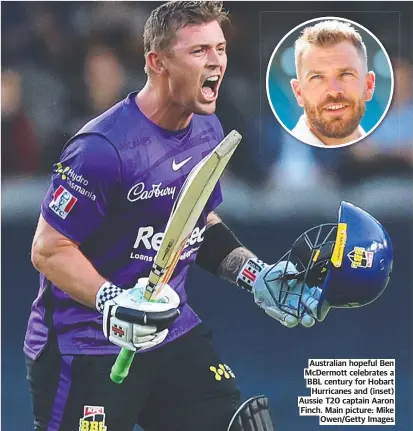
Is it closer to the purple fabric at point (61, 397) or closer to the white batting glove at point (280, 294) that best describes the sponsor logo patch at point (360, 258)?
the white batting glove at point (280, 294)

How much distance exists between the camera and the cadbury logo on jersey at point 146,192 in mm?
4450

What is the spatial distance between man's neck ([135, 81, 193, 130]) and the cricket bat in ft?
1.96

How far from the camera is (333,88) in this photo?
527cm

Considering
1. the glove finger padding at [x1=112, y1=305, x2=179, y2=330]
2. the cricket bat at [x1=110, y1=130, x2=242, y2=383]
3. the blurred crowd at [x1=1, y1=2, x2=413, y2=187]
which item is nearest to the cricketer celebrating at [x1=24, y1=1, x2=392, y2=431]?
the glove finger padding at [x1=112, y1=305, x2=179, y2=330]

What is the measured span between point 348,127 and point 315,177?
0.27 metres

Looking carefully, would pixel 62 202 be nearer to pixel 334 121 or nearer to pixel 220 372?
pixel 220 372

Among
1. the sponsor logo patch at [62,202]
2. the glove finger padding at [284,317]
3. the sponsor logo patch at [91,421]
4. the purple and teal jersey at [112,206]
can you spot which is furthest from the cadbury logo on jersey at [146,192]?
the sponsor logo patch at [91,421]

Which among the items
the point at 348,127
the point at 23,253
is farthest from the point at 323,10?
the point at 23,253

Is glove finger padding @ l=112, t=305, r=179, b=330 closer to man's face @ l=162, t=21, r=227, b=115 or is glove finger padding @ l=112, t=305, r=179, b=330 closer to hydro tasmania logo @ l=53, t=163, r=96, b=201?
hydro tasmania logo @ l=53, t=163, r=96, b=201

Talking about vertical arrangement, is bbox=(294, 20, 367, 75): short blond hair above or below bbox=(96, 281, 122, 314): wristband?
above

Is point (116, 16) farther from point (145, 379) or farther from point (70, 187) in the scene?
point (145, 379)

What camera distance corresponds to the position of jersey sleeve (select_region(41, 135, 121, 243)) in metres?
4.33

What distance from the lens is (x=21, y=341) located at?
5379 millimetres

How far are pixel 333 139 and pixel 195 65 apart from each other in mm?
1025
